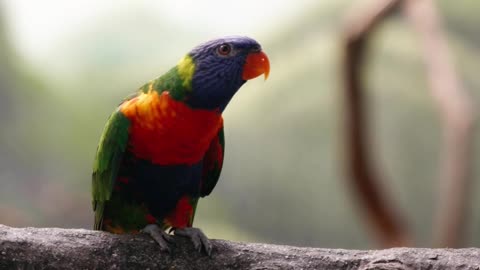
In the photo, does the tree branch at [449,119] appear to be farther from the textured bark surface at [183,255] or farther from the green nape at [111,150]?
the green nape at [111,150]

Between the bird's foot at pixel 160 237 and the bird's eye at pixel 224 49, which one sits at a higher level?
the bird's eye at pixel 224 49

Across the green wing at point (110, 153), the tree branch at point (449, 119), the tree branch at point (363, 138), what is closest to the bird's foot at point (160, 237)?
the green wing at point (110, 153)

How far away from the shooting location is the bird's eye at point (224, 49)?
193 cm

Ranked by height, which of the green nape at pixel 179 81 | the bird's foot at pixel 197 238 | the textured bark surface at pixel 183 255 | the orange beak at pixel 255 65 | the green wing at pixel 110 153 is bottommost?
the textured bark surface at pixel 183 255

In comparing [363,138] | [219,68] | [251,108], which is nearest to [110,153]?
[219,68]

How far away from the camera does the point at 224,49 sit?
76.2 inches

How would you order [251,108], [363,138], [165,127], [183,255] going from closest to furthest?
[183,255] < [165,127] < [363,138] < [251,108]

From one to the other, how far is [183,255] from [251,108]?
106 inches

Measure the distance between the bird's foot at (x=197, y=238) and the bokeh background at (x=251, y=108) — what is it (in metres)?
2.18

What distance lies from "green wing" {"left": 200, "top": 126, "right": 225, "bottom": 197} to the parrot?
8 cm

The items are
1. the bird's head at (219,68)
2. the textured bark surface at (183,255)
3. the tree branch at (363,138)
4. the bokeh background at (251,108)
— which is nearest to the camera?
the textured bark surface at (183,255)

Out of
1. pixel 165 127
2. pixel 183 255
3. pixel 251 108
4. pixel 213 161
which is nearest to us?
pixel 183 255

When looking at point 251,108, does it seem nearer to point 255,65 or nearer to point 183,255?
point 255,65

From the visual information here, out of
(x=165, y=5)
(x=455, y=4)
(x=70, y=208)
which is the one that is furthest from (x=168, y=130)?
(x=455, y=4)
